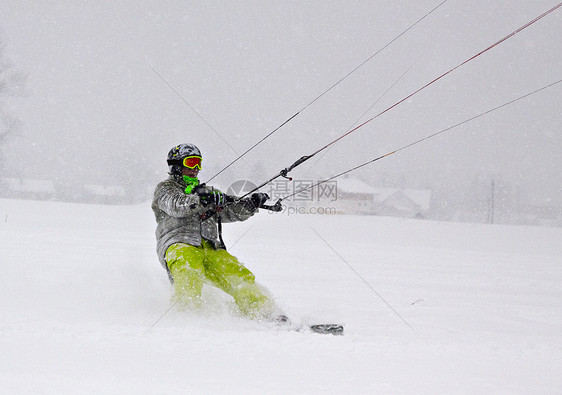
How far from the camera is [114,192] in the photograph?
63250 millimetres

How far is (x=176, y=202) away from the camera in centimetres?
400

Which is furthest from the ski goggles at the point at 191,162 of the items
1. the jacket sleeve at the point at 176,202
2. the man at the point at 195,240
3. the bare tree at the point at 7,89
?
the bare tree at the point at 7,89

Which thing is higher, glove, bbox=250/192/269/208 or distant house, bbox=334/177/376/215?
distant house, bbox=334/177/376/215

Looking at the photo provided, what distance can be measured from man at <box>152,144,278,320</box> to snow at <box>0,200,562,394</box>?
22 centimetres

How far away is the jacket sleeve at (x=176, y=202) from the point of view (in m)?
3.95

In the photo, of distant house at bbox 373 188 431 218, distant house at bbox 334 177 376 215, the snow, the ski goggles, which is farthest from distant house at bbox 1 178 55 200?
distant house at bbox 373 188 431 218

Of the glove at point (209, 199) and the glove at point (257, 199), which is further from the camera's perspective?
the glove at point (257, 199)

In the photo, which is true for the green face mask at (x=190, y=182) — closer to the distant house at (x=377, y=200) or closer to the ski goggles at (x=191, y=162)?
the ski goggles at (x=191, y=162)

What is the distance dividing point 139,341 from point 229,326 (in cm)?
84

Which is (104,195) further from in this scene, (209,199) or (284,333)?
(284,333)

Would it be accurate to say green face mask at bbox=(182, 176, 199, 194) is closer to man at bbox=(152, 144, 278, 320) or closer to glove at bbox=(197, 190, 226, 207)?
man at bbox=(152, 144, 278, 320)

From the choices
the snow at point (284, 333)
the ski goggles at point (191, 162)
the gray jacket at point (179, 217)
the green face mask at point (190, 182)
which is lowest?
the snow at point (284, 333)

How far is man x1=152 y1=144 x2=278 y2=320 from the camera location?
12.6ft

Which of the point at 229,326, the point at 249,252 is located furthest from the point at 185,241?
the point at 249,252
